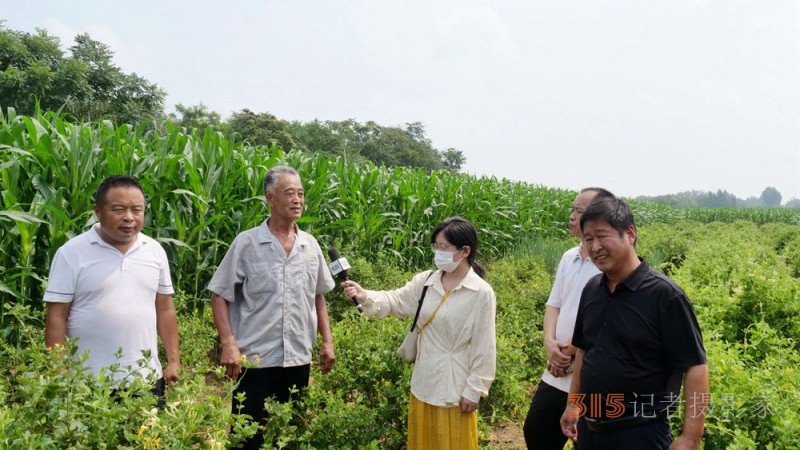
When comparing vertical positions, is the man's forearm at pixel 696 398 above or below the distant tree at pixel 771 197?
below

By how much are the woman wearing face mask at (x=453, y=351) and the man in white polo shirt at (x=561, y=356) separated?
1.26ft

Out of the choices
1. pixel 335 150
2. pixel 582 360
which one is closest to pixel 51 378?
pixel 582 360

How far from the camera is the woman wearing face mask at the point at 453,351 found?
2.97 meters

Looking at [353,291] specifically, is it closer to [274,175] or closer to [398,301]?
[398,301]

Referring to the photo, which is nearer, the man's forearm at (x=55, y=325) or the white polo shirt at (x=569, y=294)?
the man's forearm at (x=55, y=325)

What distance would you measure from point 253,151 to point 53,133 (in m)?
2.39

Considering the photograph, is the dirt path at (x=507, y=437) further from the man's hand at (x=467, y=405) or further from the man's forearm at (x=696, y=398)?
the man's forearm at (x=696, y=398)

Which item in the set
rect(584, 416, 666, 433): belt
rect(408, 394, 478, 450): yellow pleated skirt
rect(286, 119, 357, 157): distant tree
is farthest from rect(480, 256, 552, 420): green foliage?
rect(286, 119, 357, 157): distant tree

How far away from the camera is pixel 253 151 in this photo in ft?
22.5

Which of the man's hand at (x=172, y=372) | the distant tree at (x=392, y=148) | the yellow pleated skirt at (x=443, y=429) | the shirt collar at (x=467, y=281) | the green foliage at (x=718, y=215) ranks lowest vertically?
the yellow pleated skirt at (x=443, y=429)

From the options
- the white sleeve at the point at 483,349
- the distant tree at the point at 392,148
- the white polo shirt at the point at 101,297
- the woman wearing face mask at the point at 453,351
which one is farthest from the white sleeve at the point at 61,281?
the distant tree at the point at 392,148

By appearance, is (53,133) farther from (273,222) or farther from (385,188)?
(385,188)

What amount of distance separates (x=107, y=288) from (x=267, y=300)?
2.77 feet

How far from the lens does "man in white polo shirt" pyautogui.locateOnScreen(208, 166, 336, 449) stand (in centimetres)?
318
